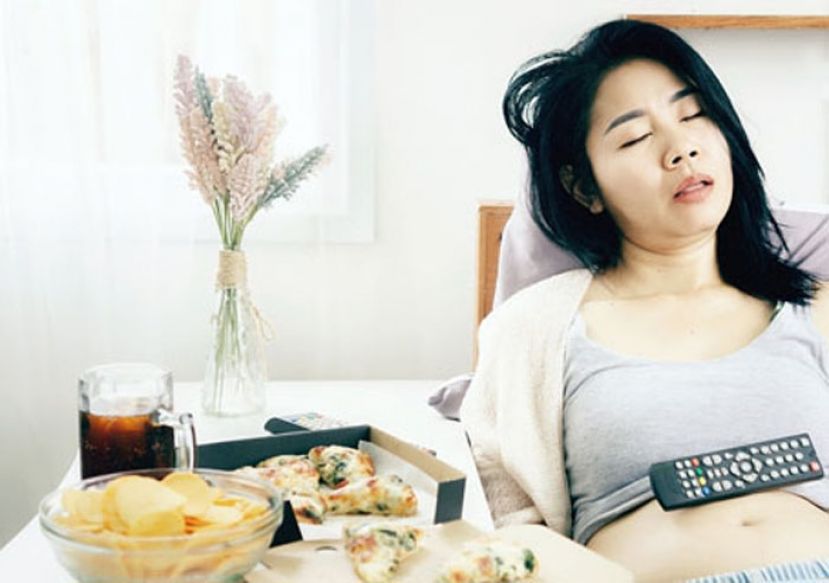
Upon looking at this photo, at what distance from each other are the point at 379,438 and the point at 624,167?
0.53 meters

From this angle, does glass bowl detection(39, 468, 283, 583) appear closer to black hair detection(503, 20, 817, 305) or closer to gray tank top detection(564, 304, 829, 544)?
gray tank top detection(564, 304, 829, 544)

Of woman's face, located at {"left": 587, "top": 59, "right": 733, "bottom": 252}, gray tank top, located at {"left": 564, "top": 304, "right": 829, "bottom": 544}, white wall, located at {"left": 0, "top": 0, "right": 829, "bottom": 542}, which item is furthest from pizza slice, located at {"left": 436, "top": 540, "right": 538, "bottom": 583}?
white wall, located at {"left": 0, "top": 0, "right": 829, "bottom": 542}

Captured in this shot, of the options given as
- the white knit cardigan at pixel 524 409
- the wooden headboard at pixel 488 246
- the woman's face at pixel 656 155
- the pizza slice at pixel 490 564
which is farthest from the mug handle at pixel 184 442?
the wooden headboard at pixel 488 246

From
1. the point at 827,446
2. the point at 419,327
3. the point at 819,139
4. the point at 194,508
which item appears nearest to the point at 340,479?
the point at 194,508

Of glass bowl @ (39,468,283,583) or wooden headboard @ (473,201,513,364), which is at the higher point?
wooden headboard @ (473,201,513,364)

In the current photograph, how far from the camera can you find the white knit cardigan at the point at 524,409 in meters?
1.29

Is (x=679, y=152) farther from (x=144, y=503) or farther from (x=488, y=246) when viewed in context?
(x=144, y=503)

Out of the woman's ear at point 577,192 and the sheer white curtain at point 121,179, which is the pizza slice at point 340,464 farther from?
the sheer white curtain at point 121,179

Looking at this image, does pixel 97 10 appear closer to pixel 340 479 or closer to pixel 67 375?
pixel 67 375

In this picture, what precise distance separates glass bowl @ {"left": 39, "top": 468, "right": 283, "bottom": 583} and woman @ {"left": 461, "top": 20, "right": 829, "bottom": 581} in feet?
1.77

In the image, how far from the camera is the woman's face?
1343 millimetres

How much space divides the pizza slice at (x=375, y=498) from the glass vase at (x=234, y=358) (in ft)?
1.48

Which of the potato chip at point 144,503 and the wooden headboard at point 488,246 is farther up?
the wooden headboard at point 488,246

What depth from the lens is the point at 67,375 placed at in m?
1.84
